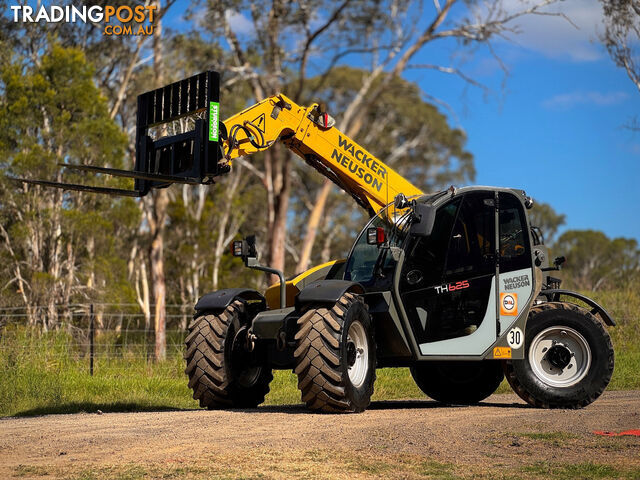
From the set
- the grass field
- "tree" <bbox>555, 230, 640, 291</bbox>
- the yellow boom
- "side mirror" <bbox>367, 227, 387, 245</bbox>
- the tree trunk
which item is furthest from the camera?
"tree" <bbox>555, 230, 640, 291</bbox>

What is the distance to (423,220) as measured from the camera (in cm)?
1048

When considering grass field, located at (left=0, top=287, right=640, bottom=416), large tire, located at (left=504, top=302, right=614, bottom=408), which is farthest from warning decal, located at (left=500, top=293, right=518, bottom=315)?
grass field, located at (left=0, top=287, right=640, bottom=416)

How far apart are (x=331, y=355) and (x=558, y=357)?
10.1 feet

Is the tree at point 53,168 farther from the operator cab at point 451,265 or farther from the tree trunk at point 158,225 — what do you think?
the operator cab at point 451,265

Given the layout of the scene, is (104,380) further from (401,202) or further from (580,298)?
(580,298)

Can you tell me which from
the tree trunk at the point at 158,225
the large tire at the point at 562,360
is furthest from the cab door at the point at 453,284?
the tree trunk at the point at 158,225

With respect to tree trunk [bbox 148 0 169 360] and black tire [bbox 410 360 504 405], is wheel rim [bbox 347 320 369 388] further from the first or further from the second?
tree trunk [bbox 148 0 169 360]

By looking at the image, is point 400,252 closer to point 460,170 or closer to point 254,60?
point 254,60

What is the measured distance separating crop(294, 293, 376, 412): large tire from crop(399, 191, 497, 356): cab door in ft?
2.71

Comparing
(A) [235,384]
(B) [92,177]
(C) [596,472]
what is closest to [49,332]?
(A) [235,384]

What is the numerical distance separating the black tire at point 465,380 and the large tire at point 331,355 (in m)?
2.47

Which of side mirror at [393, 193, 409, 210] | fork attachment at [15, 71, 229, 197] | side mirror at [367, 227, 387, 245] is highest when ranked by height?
fork attachment at [15, 71, 229, 197]

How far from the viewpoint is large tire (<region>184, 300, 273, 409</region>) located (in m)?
10.8

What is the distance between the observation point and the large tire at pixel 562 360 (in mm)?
11047
